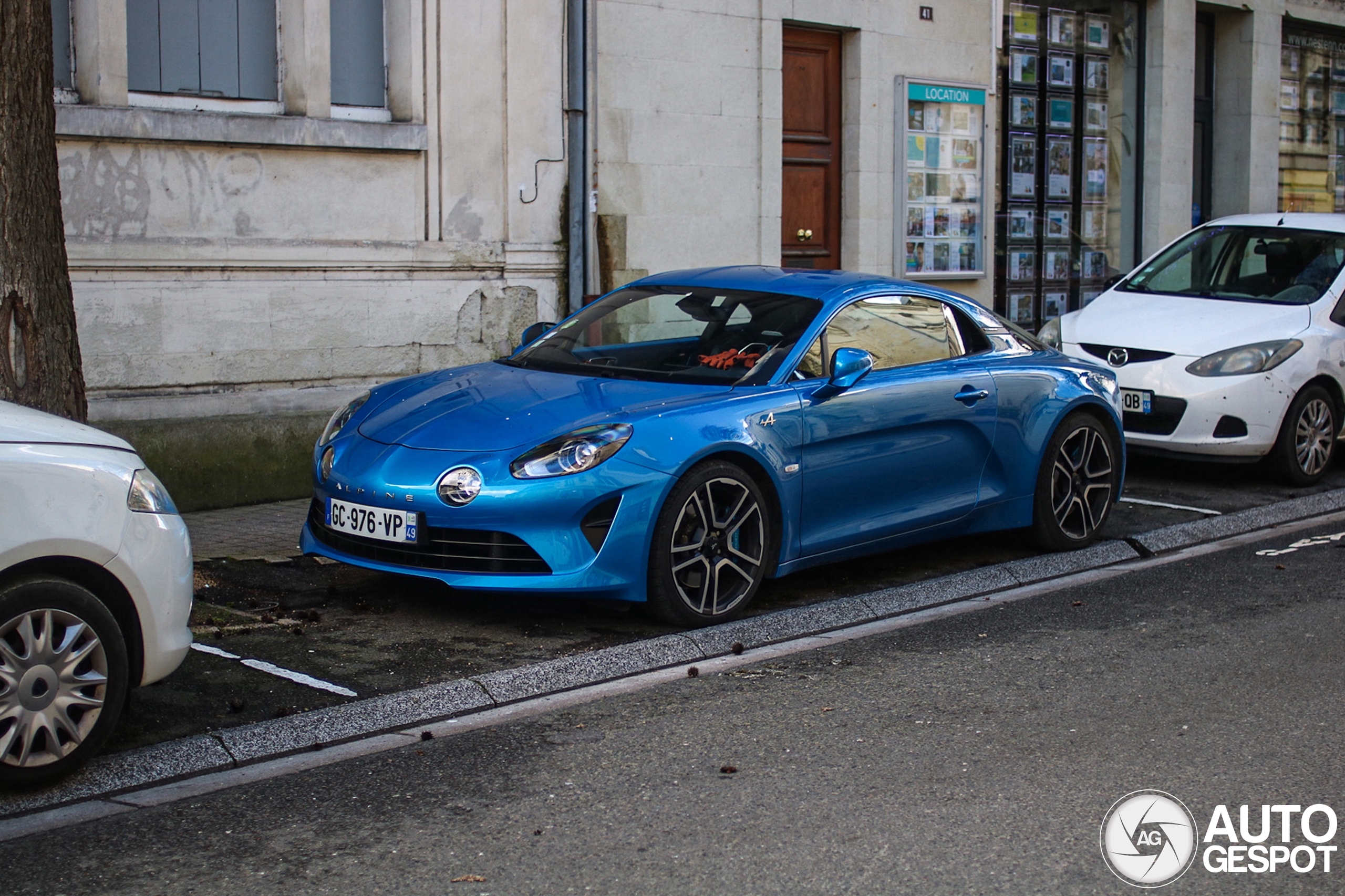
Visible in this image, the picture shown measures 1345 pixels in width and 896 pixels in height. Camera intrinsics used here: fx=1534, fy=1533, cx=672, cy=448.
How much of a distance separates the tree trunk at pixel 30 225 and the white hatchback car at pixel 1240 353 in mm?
6081

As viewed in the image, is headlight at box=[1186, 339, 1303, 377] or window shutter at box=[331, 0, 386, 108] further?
window shutter at box=[331, 0, 386, 108]

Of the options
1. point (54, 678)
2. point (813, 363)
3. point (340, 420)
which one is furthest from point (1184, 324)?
point (54, 678)

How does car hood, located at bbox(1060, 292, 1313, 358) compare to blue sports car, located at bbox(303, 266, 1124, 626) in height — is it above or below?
above


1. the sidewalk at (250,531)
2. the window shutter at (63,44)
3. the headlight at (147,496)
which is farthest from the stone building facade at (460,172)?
the headlight at (147,496)

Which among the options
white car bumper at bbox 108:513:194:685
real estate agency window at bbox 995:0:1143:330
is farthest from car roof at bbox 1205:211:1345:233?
white car bumper at bbox 108:513:194:685

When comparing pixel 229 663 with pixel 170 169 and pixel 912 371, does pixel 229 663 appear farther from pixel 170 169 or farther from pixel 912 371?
pixel 170 169

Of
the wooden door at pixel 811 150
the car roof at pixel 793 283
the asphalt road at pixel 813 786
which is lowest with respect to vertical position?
the asphalt road at pixel 813 786

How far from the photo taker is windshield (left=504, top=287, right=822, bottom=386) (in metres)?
6.95

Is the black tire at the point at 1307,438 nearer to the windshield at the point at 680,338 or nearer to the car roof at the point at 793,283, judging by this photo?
the car roof at the point at 793,283

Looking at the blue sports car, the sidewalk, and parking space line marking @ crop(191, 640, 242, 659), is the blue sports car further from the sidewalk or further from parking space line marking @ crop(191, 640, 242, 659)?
the sidewalk

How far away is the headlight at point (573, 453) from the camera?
604cm

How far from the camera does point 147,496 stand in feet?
15.4

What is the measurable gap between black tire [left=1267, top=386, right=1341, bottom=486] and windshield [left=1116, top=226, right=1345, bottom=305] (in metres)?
0.76

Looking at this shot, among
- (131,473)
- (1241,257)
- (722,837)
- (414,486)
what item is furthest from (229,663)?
(1241,257)
